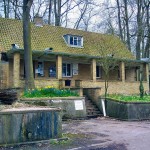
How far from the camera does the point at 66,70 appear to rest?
96.8ft

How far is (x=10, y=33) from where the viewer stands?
1080 inches

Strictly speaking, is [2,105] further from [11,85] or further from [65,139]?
[11,85]

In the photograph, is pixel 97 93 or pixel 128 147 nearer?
pixel 128 147

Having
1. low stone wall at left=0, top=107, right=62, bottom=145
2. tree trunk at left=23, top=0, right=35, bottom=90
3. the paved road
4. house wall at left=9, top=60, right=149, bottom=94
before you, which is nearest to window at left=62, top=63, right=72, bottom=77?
house wall at left=9, top=60, right=149, bottom=94

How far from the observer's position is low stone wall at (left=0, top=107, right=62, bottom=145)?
9.84 meters

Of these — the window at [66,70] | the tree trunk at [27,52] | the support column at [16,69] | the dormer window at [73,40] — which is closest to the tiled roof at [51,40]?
the dormer window at [73,40]

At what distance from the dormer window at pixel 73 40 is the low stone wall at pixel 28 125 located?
20229 millimetres

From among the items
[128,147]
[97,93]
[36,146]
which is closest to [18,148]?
[36,146]

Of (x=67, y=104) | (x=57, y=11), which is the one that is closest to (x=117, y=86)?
(x=67, y=104)

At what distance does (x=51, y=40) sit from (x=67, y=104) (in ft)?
41.1

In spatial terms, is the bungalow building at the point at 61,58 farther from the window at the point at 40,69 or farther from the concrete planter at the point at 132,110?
the concrete planter at the point at 132,110

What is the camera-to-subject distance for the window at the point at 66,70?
29312 millimetres

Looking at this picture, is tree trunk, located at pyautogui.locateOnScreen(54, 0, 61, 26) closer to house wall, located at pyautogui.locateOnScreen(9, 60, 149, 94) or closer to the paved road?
house wall, located at pyautogui.locateOnScreen(9, 60, 149, 94)

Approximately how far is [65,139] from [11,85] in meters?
14.6
